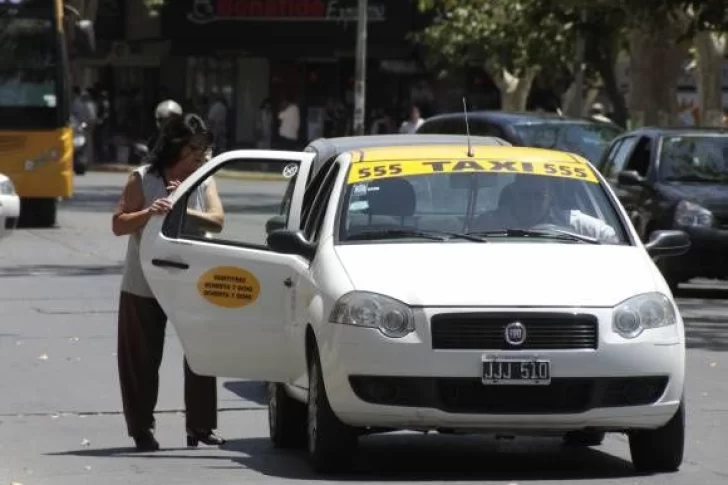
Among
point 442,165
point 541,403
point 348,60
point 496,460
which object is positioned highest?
point 442,165

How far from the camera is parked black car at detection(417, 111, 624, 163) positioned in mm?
23797

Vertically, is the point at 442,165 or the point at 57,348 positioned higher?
the point at 442,165

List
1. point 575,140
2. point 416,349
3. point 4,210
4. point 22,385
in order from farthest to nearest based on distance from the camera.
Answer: point 575,140 < point 4,210 < point 22,385 < point 416,349

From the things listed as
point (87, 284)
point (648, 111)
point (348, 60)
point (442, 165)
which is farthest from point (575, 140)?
point (348, 60)

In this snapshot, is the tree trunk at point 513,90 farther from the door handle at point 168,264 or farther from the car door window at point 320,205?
the door handle at point 168,264

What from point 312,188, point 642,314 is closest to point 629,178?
point 312,188

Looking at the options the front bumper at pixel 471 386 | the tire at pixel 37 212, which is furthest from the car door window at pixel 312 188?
the tire at pixel 37 212

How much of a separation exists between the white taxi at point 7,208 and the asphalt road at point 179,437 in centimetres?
290

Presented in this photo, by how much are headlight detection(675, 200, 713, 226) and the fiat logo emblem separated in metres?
10.9

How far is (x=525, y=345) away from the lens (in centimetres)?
877

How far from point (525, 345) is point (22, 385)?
508cm

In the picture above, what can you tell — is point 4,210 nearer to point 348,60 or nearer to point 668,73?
point 668,73

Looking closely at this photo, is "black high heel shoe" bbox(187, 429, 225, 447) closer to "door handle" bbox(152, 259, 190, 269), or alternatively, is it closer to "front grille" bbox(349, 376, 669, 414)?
"door handle" bbox(152, 259, 190, 269)

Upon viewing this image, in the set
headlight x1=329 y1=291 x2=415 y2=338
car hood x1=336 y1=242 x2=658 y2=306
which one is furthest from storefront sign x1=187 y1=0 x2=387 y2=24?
headlight x1=329 y1=291 x2=415 y2=338
